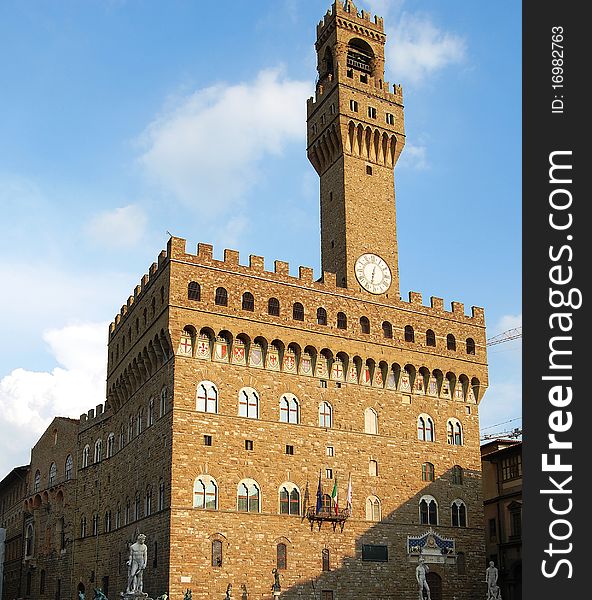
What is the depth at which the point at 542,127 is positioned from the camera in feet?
54.5

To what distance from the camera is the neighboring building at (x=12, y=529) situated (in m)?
74.4

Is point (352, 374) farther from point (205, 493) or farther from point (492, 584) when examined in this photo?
point (492, 584)

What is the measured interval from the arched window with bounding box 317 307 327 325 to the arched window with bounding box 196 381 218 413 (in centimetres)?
791

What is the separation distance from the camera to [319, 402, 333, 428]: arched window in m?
47.6

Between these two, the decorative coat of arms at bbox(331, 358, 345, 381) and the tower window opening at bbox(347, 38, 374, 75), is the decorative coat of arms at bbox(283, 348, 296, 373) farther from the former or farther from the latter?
the tower window opening at bbox(347, 38, 374, 75)

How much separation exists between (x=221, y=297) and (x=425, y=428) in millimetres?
15689

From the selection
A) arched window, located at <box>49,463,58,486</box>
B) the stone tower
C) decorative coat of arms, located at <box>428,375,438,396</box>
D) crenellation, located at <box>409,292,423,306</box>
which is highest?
the stone tower

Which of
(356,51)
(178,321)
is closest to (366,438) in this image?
(178,321)

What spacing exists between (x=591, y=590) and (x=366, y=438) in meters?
33.9

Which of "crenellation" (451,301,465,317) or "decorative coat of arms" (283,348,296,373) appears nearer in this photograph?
"decorative coat of arms" (283,348,296,373)

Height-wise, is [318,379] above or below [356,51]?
below

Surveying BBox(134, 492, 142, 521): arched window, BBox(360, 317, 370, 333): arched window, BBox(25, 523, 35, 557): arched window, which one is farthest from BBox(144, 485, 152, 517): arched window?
BBox(25, 523, 35, 557): arched window

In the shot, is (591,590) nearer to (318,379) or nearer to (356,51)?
(318,379)

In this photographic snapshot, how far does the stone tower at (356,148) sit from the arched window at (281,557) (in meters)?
16.4
